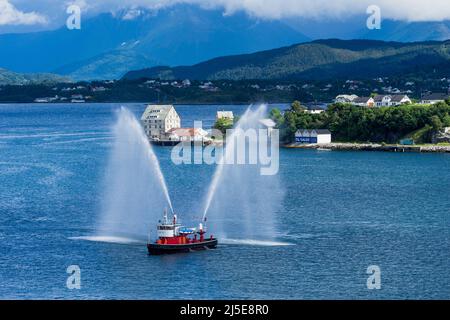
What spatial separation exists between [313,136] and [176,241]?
143ft

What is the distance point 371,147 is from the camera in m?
65.9

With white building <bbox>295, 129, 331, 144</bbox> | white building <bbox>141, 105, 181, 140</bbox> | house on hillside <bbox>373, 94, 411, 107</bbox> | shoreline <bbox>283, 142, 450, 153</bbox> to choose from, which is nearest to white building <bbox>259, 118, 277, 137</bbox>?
shoreline <bbox>283, 142, 450, 153</bbox>

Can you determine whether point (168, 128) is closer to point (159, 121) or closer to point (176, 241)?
point (159, 121)

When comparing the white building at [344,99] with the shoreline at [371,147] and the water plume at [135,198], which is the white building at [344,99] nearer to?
the shoreline at [371,147]

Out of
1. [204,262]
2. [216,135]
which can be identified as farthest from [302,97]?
[204,262]

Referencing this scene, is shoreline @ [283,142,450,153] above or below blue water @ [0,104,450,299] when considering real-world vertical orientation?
above

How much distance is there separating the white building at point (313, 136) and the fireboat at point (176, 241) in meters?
42.7

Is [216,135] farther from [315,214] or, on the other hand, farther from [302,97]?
[302,97]

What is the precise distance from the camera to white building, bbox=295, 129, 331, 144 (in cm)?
6981

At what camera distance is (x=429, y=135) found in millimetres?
67500

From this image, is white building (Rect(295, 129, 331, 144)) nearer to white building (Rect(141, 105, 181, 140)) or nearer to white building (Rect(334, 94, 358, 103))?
white building (Rect(141, 105, 181, 140))

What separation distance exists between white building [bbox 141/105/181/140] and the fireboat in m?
48.2

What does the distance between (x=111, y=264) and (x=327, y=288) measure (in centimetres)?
617

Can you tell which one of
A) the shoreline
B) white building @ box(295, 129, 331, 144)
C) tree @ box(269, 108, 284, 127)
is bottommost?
the shoreline
